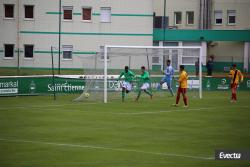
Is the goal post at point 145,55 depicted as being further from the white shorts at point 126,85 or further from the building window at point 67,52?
the building window at point 67,52

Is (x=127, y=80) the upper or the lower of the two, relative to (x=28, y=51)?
lower

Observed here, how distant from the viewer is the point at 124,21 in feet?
225

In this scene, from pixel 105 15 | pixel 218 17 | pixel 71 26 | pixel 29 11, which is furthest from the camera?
pixel 218 17

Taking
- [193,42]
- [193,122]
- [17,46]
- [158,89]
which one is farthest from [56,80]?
[193,42]

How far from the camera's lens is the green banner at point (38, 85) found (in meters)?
41.6

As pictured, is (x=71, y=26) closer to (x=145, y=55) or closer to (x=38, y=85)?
(x=38, y=85)

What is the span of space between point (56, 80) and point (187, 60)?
7706 millimetres

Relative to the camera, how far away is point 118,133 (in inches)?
957

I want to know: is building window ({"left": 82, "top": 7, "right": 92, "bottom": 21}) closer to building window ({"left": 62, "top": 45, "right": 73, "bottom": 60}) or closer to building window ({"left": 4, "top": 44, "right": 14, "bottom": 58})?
building window ({"left": 62, "top": 45, "right": 73, "bottom": 60})

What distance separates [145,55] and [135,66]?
2.71ft

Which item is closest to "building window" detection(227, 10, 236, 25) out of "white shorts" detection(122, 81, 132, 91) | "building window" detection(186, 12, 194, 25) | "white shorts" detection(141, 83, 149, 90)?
"building window" detection(186, 12, 194, 25)

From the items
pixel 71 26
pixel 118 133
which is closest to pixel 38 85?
pixel 118 133

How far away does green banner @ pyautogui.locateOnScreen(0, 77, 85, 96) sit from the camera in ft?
136

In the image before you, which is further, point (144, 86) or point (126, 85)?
point (144, 86)
